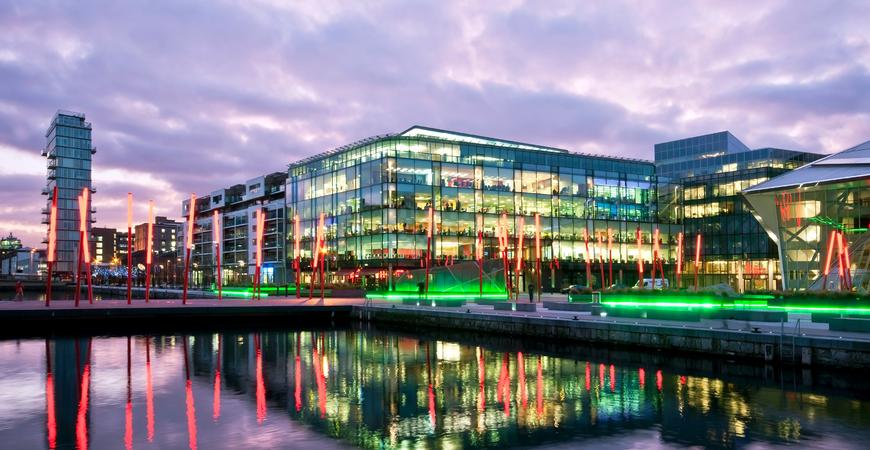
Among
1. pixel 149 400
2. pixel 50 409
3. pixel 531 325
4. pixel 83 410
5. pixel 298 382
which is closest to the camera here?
pixel 83 410

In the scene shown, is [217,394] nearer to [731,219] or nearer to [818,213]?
[818,213]

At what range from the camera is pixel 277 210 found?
13662 cm

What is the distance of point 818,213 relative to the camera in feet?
211

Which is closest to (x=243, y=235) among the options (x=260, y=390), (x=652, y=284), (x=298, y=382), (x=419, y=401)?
(x=652, y=284)

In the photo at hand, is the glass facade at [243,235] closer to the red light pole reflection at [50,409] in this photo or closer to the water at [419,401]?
the water at [419,401]

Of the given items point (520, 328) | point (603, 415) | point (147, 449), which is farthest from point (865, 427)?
point (520, 328)

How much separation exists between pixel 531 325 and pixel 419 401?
732 inches

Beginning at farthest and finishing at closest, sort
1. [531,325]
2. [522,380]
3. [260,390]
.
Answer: [531,325]
[522,380]
[260,390]

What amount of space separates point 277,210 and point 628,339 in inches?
4354

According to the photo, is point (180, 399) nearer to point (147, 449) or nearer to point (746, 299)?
point (147, 449)

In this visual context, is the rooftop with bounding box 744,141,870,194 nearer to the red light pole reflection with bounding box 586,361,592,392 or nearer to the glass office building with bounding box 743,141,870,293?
the glass office building with bounding box 743,141,870,293

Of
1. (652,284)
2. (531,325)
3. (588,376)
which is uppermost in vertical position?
→ (652,284)

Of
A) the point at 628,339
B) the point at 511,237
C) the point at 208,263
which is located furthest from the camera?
the point at 208,263

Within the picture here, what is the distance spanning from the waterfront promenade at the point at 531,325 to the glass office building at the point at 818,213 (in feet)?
85.6
